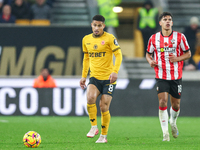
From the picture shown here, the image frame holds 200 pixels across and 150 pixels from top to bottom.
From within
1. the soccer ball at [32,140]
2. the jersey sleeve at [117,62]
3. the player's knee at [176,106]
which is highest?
the jersey sleeve at [117,62]

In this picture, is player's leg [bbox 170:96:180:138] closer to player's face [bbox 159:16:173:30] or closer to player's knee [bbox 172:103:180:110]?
player's knee [bbox 172:103:180:110]

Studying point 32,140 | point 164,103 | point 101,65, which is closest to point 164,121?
point 164,103

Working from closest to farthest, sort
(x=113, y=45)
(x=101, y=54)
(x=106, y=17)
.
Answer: (x=113, y=45) < (x=101, y=54) < (x=106, y=17)

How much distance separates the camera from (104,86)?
7004 millimetres

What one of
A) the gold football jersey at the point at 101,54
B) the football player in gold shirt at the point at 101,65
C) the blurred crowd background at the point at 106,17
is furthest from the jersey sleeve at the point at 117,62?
the blurred crowd background at the point at 106,17

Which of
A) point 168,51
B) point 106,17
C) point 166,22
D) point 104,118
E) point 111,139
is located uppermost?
point 106,17

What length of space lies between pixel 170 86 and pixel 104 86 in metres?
1.19

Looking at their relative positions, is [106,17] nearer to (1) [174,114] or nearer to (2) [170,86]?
(1) [174,114]

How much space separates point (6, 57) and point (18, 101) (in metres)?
2.22

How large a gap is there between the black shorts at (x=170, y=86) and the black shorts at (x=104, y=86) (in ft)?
2.65

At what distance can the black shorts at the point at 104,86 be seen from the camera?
→ 22.7 ft

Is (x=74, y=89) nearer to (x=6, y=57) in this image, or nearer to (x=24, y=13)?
(x=6, y=57)

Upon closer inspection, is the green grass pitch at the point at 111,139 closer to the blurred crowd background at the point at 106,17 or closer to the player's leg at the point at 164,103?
the player's leg at the point at 164,103

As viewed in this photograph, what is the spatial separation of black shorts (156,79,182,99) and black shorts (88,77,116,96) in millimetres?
807
